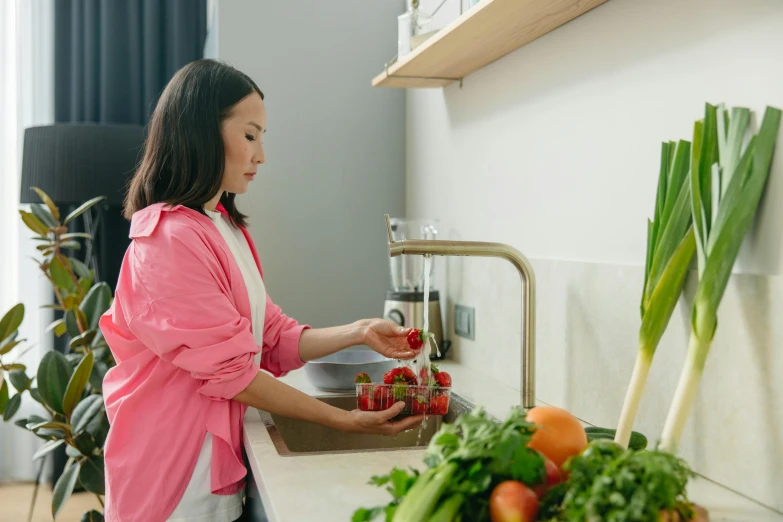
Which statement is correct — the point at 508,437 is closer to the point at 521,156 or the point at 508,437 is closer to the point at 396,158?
the point at 521,156

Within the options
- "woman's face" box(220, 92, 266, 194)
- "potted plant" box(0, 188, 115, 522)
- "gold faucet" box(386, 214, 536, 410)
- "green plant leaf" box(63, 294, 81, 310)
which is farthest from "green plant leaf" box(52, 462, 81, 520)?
"gold faucet" box(386, 214, 536, 410)

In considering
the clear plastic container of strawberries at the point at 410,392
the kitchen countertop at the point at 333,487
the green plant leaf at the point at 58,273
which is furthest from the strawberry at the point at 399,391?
the green plant leaf at the point at 58,273

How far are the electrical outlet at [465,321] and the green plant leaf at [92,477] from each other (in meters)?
1.15

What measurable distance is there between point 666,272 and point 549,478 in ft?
1.37

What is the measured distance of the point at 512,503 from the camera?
67 centimetres

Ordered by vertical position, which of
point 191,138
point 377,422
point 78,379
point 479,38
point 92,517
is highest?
point 479,38

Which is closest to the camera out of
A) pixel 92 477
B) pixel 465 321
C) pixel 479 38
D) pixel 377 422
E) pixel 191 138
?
pixel 377 422

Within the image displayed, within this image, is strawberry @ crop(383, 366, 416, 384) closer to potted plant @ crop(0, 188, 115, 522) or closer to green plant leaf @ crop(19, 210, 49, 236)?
potted plant @ crop(0, 188, 115, 522)

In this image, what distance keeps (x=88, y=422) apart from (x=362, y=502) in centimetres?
153

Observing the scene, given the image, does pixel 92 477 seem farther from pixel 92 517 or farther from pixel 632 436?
pixel 632 436

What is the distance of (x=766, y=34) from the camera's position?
0.93m

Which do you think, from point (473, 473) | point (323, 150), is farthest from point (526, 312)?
point (323, 150)

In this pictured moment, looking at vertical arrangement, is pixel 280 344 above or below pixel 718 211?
below

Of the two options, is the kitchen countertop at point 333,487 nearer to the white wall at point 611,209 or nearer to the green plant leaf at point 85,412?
the white wall at point 611,209
